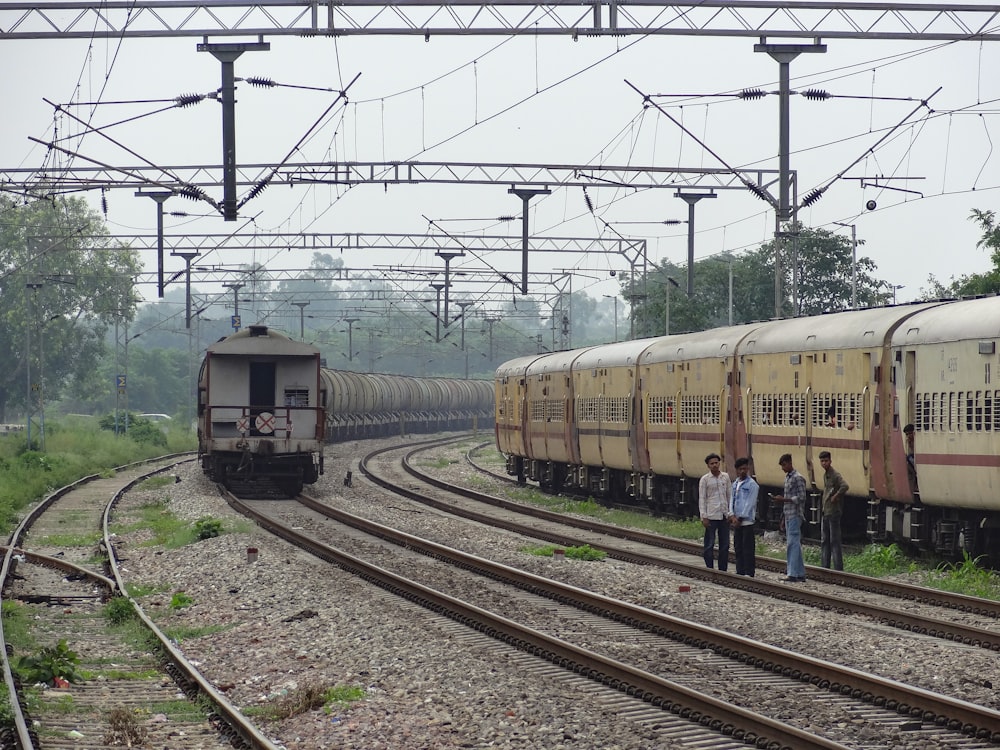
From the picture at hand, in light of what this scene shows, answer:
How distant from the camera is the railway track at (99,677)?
9.54 meters

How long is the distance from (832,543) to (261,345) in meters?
17.2

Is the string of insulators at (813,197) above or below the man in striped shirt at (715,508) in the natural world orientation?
above

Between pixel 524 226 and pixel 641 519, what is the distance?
13102 millimetres

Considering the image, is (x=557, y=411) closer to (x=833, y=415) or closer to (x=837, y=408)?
(x=833, y=415)

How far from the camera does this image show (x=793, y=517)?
55.7 ft

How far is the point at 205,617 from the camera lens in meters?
15.4

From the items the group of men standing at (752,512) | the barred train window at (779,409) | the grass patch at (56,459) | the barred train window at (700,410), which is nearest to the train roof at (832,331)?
the barred train window at (779,409)

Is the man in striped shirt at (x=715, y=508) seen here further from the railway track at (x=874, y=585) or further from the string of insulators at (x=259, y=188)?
the string of insulators at (x=259, y=188)

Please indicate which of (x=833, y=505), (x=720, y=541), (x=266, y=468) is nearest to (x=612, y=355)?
(x=266, y=468)

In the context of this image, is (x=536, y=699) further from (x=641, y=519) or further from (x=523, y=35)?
(x=641, y=519)

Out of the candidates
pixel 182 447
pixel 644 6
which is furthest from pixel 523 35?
pixel 182 447

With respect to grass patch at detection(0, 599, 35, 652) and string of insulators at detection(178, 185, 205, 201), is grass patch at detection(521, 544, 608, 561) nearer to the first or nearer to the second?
grass patch at detection(0, 599, 35, 652)

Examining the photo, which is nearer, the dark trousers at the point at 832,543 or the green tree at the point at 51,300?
the dark trousers at the point at 832,543

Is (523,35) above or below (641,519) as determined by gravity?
above
